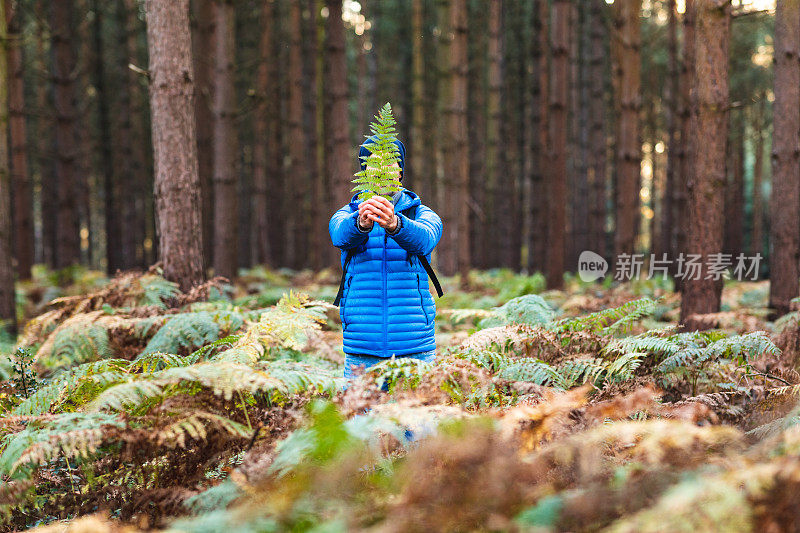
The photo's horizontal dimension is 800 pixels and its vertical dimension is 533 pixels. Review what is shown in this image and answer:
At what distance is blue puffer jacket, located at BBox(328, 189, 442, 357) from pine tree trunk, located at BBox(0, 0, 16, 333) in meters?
5.13

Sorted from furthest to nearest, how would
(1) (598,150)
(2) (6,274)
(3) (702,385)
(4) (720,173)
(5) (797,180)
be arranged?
(1) (598,150), (5) (797,180), (2) (6,274), (4) (720,173), (3) (702,385)

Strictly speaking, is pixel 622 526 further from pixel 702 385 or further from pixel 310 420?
pixel 702 385

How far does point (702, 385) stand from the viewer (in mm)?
4312

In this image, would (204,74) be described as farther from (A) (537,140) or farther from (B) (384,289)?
(B) (384,289)

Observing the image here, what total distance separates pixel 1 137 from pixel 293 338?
5646 mm

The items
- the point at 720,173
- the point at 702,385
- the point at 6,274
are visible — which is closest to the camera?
the point at 702,385

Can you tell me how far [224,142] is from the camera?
9.81 metres

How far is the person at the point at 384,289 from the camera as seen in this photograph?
11.8 feet

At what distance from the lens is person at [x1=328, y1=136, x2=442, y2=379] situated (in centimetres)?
360

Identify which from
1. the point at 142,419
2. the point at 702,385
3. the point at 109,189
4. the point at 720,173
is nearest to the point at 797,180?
the point at 720,173

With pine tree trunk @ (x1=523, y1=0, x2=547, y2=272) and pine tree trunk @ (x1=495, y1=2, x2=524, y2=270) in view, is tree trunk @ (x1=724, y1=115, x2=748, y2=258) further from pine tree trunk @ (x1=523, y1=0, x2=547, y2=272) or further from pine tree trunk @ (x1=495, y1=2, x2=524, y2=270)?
pine tree trunk @ (x1=523, y1=0, x2=547, y2=272)

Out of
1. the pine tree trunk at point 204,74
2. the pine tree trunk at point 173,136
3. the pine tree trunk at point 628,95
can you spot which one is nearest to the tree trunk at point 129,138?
the pine tree trunk at point 204,74

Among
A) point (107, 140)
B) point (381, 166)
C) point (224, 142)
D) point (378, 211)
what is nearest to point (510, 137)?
point (107, 140)

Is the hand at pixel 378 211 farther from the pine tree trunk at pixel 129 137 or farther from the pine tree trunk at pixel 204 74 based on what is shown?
the pine tree trunk at pixel 129 137
